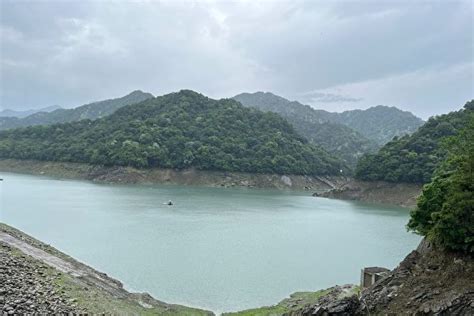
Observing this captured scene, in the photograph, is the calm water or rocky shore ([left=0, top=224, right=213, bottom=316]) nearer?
rocky shore ([left=0, top=224, right=213, bottom=316])

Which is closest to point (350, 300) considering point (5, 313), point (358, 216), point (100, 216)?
point (5, 313)

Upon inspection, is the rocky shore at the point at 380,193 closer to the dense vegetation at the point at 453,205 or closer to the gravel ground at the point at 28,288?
the dense vegetation at the point at 453,205

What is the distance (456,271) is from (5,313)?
13051 millimetres

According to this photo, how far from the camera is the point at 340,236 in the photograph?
40.7 m

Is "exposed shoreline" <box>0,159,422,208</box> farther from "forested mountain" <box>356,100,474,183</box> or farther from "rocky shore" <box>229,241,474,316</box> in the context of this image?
"rocky shore" <box>229,241,474,316</box>

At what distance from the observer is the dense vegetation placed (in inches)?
567

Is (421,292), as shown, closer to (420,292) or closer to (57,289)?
(420,292)

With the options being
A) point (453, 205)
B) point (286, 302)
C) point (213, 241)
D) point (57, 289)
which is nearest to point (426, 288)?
point (453, 205)

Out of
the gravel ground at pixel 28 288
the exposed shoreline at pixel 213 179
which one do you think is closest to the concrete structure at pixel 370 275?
the gravel ground at pixel 28 288

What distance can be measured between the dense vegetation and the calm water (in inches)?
329

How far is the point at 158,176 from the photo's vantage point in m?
90.8

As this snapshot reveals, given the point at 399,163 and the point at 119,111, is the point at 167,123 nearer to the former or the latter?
the point at 119,111

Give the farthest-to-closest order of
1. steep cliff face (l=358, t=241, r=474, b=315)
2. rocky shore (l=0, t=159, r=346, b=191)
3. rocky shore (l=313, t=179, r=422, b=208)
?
1. rocky shore (l=0, t=159, r=346, b=191)
2. rocky shore (l=313, t=179, r=422, b=208)
3. steep cliff face (l=358, t=241, r=474, b=315)

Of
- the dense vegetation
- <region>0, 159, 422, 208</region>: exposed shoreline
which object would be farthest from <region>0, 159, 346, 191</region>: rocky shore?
the dense vegetation
